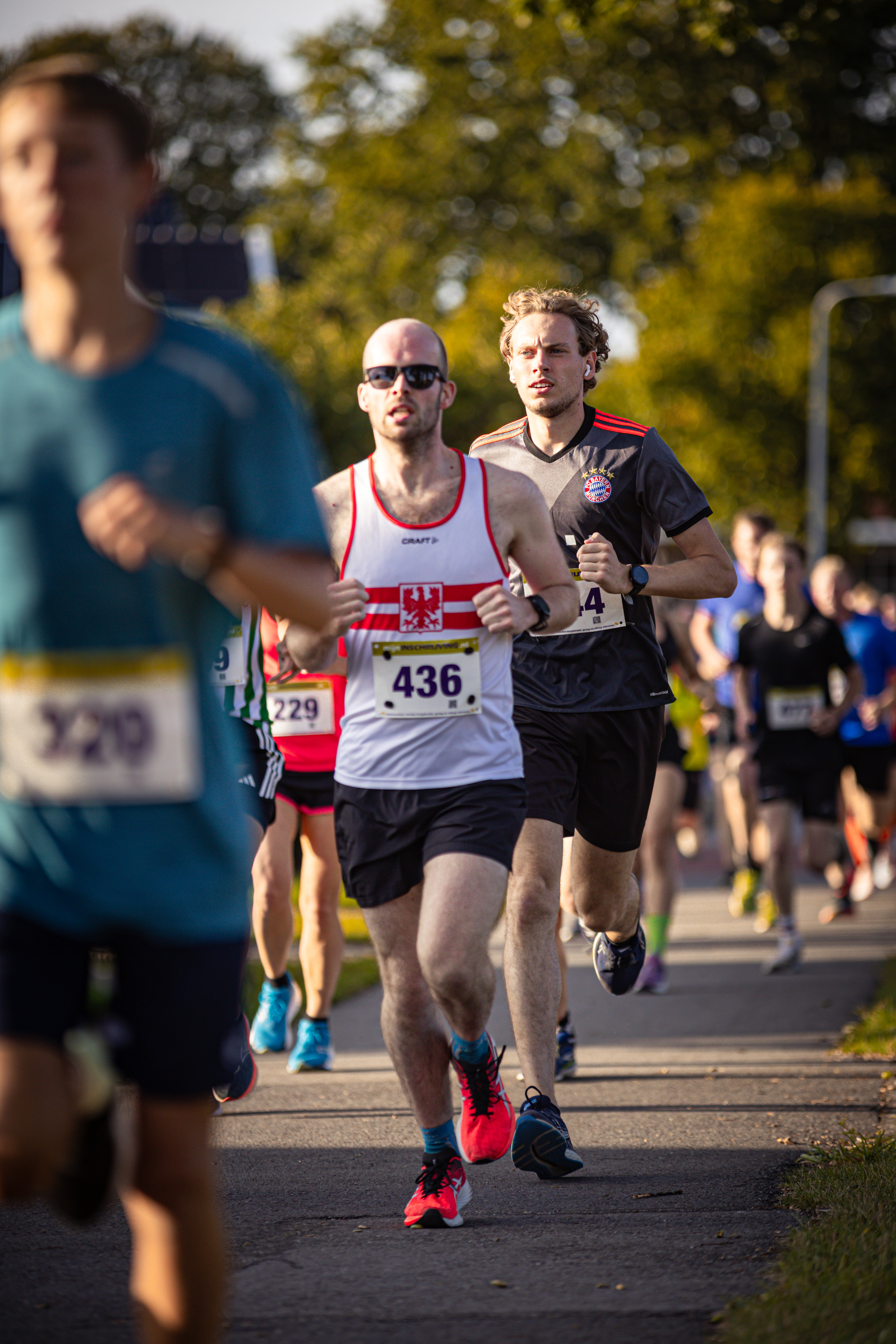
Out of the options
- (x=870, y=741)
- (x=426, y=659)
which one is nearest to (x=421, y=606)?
(x=426, y=659)

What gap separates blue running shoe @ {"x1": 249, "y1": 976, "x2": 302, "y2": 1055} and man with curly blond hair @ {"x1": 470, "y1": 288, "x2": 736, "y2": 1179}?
1.77 metres

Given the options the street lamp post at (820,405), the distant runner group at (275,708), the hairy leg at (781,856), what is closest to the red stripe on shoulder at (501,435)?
the distant runner group at (275,708)

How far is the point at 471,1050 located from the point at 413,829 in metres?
0.60

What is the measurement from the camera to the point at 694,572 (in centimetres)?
571

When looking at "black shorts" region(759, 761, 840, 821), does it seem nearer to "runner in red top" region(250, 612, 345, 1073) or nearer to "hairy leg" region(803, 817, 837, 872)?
"hairy leg" region(803, 817, 837, 872)

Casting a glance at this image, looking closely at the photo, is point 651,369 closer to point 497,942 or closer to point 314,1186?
point 497,942

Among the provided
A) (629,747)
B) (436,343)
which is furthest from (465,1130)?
(436,343)

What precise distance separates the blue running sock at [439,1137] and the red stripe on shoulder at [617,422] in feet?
7.95

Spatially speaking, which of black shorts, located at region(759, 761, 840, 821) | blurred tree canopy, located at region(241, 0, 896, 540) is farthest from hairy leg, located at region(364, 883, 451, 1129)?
blurred tree canopy, located at region(241, 0, 896, 540)

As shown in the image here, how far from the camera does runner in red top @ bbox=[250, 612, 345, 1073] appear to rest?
6930mm

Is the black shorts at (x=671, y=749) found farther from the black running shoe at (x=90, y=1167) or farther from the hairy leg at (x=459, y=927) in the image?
the black running shoe at (x=90, y=1167)

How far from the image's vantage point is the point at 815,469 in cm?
3219

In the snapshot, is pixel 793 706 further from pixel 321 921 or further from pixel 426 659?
pixel 426 659

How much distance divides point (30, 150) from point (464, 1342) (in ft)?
8.05
